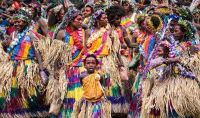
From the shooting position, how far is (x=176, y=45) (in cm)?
927

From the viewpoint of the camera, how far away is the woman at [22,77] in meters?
11.0

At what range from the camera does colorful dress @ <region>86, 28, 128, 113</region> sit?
35.5 ft

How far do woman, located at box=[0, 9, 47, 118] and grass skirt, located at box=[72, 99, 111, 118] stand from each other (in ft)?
4.91

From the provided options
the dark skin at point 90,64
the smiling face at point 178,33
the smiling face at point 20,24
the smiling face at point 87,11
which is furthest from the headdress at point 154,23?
the smiling face at point 87,11

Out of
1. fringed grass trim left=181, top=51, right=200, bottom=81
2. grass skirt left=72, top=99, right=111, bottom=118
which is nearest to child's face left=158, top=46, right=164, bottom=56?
fringed grass trim left=181, top=51, right=200, bottom=81

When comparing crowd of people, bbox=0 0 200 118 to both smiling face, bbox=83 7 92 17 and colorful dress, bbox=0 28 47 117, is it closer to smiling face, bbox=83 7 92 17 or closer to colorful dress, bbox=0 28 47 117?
colorful dress, bbox=0 28 47 117

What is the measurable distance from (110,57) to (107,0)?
2623mm

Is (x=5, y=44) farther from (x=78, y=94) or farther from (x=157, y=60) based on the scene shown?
(x=157, y=60)

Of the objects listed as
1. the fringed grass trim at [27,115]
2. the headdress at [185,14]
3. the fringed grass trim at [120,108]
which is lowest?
the fringed grass trim at [27,115]

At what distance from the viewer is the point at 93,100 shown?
9.62 metres

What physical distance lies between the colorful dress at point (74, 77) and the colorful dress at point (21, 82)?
0.73 meters

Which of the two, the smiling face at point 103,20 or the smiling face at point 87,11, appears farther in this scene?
the smiling face at point 87,11

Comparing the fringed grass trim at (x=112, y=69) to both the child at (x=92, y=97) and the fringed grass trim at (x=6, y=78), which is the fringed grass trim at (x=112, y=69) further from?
the fringed grass trim at (x=6, y=78)

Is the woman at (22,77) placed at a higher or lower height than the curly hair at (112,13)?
lower
